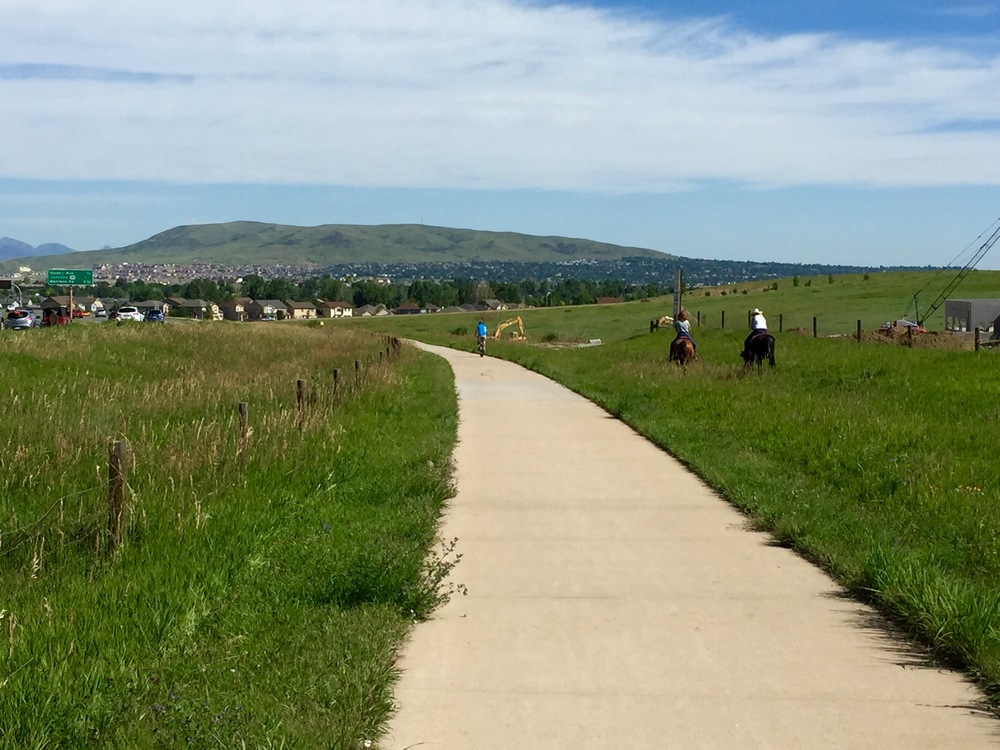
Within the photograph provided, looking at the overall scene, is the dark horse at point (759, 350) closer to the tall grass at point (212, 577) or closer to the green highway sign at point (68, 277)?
the tall grass at point (212, 577)

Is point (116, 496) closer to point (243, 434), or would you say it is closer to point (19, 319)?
point (243, 434)

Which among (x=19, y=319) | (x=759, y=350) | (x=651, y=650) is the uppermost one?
(x=759, y=350)

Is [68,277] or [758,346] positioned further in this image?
[68,277]

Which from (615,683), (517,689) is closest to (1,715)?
(517,689)

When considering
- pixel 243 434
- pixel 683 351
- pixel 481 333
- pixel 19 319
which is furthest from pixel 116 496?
pixel 19 319

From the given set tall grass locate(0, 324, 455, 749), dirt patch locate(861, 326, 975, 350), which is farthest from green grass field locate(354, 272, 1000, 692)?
dirt patch locate(861, 326, 975, 350)

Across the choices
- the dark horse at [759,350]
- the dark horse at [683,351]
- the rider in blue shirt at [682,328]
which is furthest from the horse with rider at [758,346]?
the rider in blue shirt at [682,328]

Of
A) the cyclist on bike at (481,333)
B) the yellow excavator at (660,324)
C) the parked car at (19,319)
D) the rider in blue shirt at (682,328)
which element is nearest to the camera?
the rider in blue shirt at (682,328)

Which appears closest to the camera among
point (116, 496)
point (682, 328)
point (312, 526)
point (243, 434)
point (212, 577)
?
point (212, 577)

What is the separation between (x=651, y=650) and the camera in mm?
6676

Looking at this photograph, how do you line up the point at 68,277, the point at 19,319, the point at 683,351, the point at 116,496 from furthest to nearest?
the point at 68,277 → the point at 19,319 → the point at 683,351 → the point at 116,496

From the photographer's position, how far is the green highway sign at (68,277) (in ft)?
236

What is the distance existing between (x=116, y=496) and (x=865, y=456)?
8135 mm

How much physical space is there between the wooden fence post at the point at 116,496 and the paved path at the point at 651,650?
98.8 inches
